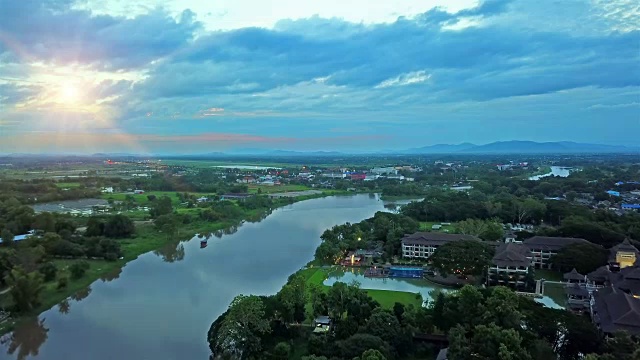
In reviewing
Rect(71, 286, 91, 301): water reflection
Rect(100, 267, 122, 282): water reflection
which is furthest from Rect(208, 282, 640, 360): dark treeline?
Rect(100, 267, 122, 282): water reflection

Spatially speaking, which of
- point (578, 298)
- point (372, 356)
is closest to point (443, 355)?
point (372, 356)

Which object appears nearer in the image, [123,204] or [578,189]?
[123,204]

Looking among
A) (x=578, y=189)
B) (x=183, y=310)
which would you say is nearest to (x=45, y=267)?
(x=183, y=310)

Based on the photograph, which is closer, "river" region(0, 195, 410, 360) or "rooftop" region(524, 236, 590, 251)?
"river" region(0, 195, 410, 360)

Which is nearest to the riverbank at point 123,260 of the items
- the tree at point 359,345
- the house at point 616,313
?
the tree at point 359,345

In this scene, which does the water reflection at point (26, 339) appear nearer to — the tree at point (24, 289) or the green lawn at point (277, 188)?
the tree at point (24, 289)

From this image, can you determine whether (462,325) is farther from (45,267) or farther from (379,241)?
(45,267)

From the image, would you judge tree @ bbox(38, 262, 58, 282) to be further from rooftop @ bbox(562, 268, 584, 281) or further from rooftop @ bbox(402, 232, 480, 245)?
rooftop @ bbox(562, 268, 584, 281)

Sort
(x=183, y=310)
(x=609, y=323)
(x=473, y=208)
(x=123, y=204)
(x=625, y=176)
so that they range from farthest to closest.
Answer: (x=625, y=176), (x=123, y=204), (x=473, y=208), (x=183, y=310), (x=609, y=323)
